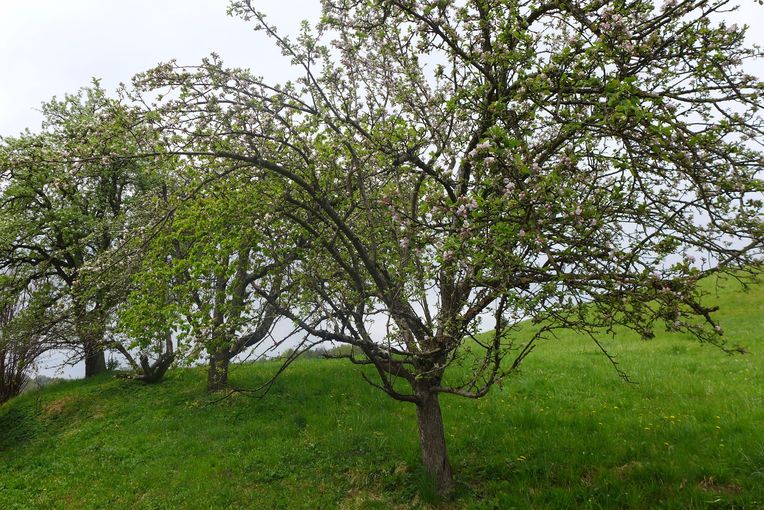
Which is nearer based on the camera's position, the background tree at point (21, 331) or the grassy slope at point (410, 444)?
the grassy slope at point (410, 444)

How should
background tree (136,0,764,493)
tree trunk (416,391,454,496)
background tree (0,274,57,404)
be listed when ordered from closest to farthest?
1. background tree (136,0,764,493)
2. tree trunk (416,391,454,496)
3. background tree (0,274,57,404)

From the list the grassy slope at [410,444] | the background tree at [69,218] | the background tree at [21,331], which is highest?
the background tree at [69,218]

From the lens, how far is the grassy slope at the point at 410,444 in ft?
29.9

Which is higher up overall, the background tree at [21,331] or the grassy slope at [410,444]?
the background tree at [21,331]

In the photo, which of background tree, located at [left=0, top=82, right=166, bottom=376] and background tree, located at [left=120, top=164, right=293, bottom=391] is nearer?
background tree, located at [left=120, top=164, right=293, bottom=391]

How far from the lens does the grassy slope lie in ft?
29.9

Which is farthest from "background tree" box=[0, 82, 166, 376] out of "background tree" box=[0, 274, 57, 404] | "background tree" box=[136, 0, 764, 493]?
"background tree" box=[136, 0, 764, 493]

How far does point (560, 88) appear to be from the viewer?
21.4 ft

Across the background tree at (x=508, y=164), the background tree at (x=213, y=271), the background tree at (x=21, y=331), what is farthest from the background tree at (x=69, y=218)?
the background tree at (x=508, y=164)

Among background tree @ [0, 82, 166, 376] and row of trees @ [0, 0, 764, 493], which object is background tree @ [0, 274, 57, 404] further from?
row of trees @ [0, 0, 764, 493]

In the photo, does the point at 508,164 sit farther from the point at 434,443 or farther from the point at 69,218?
the point at 69,218

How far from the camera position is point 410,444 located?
1206 centimetres

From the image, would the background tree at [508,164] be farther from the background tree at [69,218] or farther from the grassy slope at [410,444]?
the background tree at [69,218]

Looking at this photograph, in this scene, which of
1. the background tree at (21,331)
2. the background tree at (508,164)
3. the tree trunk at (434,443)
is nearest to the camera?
the background tree at (508,164)
